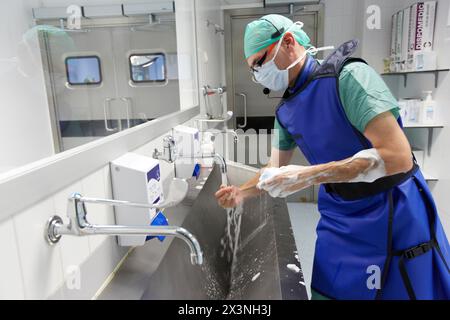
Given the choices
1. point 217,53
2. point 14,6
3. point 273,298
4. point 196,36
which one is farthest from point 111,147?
point 217,53

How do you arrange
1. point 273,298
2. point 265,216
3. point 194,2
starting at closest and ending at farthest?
point 273,298 → point 265,216 → point 194,2

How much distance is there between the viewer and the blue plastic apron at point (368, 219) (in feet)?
3.27

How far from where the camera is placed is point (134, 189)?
932mm

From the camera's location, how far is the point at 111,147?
3.12 feet

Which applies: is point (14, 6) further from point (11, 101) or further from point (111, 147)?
point (111, 147)

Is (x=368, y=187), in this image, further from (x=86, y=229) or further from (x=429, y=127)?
(x=429, y=127)

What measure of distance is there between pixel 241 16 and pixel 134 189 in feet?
10.4

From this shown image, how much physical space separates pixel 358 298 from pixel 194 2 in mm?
2081

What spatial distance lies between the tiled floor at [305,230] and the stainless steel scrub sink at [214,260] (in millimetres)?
917

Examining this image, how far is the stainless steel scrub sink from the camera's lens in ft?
2.97

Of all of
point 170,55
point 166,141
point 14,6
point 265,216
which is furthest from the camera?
point 170,55

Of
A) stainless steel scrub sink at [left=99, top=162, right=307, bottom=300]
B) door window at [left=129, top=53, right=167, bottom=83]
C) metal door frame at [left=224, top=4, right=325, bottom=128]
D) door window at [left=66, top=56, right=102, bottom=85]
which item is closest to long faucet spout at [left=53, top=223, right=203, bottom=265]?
stainless steel scrub sink at [left=99, top=162, right=307, bottom=300]

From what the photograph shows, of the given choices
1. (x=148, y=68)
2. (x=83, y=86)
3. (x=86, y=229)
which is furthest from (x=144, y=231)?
(x=148, y=68)

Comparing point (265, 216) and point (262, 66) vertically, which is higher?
point (262, 66)
